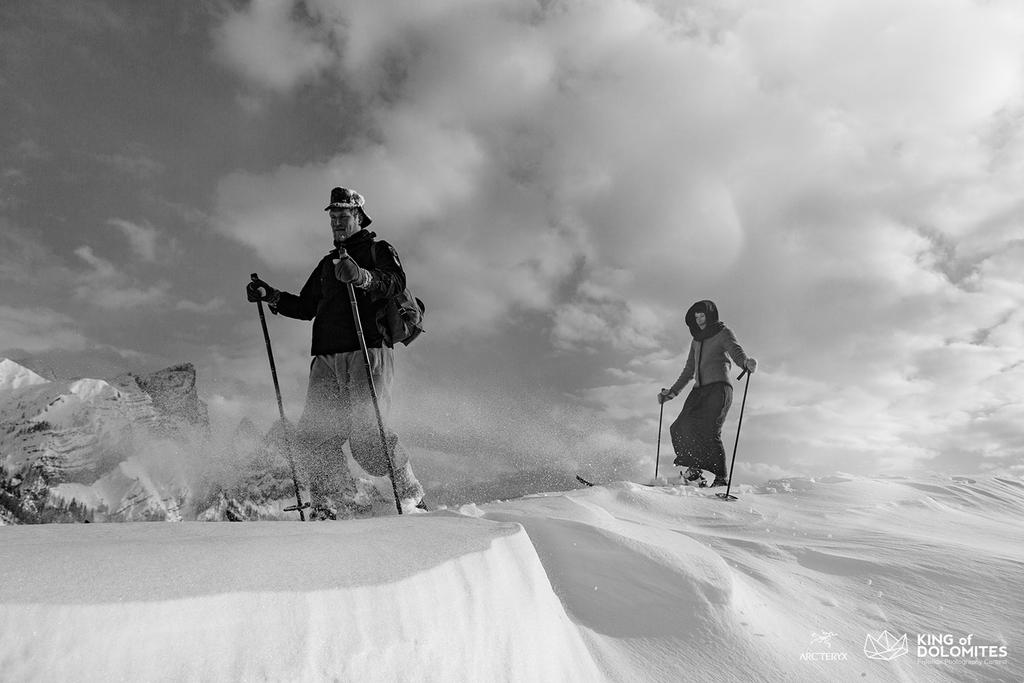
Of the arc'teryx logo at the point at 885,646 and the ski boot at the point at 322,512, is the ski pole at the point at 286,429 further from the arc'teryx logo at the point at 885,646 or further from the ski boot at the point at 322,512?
the arc'teryx logo at the point at 885,646

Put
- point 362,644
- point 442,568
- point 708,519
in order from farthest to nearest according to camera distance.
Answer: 1. point 708,519
2. point 442,568
3. point 362,644

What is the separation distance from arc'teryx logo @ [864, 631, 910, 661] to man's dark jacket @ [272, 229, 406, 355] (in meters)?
3.74

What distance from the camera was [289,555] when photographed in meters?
1.19

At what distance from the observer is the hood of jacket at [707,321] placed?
900cm

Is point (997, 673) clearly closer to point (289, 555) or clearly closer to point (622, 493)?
point (289, 555)

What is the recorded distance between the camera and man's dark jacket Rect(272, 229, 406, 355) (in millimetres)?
4746

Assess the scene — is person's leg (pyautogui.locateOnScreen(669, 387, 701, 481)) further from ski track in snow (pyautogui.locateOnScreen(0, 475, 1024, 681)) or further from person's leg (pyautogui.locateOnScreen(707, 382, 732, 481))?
ski track in snow (pyautogui.locateOnScreen(0, 475, 1024, 681))

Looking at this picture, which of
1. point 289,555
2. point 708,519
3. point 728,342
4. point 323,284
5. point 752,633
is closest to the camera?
point 289,555

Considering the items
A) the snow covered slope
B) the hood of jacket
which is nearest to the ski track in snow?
the hood of jacket

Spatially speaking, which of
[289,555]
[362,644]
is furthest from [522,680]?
[289,555]

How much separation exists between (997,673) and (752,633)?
0.87 meters

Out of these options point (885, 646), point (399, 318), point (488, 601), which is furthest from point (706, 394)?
point (488, 601)

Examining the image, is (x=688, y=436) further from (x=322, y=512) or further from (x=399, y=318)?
(x=322, y=512)

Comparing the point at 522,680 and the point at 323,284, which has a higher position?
the point at 323,284
